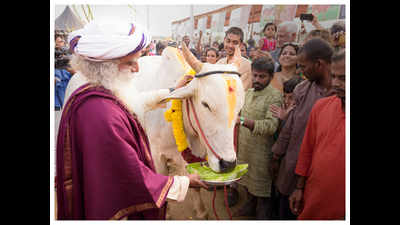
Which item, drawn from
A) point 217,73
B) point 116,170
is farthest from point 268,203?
point 116,170

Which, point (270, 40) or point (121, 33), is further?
point (270, 40)

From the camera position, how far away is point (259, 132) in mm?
2074

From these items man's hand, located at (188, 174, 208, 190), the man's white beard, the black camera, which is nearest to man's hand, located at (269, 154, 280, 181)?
man's hand, located at (188, 174, 208, 190)

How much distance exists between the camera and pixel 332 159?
1.70 meters

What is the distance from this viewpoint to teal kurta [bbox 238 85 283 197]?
6.81 ft

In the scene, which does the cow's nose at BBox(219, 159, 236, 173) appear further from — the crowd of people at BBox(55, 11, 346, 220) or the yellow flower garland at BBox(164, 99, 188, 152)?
the yellow flower garland at BBox(164, 99, 188, 152)

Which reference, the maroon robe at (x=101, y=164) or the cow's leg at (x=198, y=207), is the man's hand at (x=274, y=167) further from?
the maroon robe at (x=101, y=164)

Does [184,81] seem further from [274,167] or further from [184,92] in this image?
[274,167]

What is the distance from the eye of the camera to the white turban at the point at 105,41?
143 cm

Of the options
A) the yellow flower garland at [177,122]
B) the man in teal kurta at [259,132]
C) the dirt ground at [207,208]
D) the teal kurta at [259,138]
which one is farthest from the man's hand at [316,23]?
the dirt ground at [207,208]

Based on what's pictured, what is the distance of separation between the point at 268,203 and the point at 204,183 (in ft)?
3.35

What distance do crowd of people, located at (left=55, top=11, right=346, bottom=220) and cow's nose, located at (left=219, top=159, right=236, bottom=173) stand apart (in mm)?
199

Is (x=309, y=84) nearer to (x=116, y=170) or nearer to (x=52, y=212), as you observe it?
(x=116, y=170)

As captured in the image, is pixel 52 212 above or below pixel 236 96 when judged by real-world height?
below
